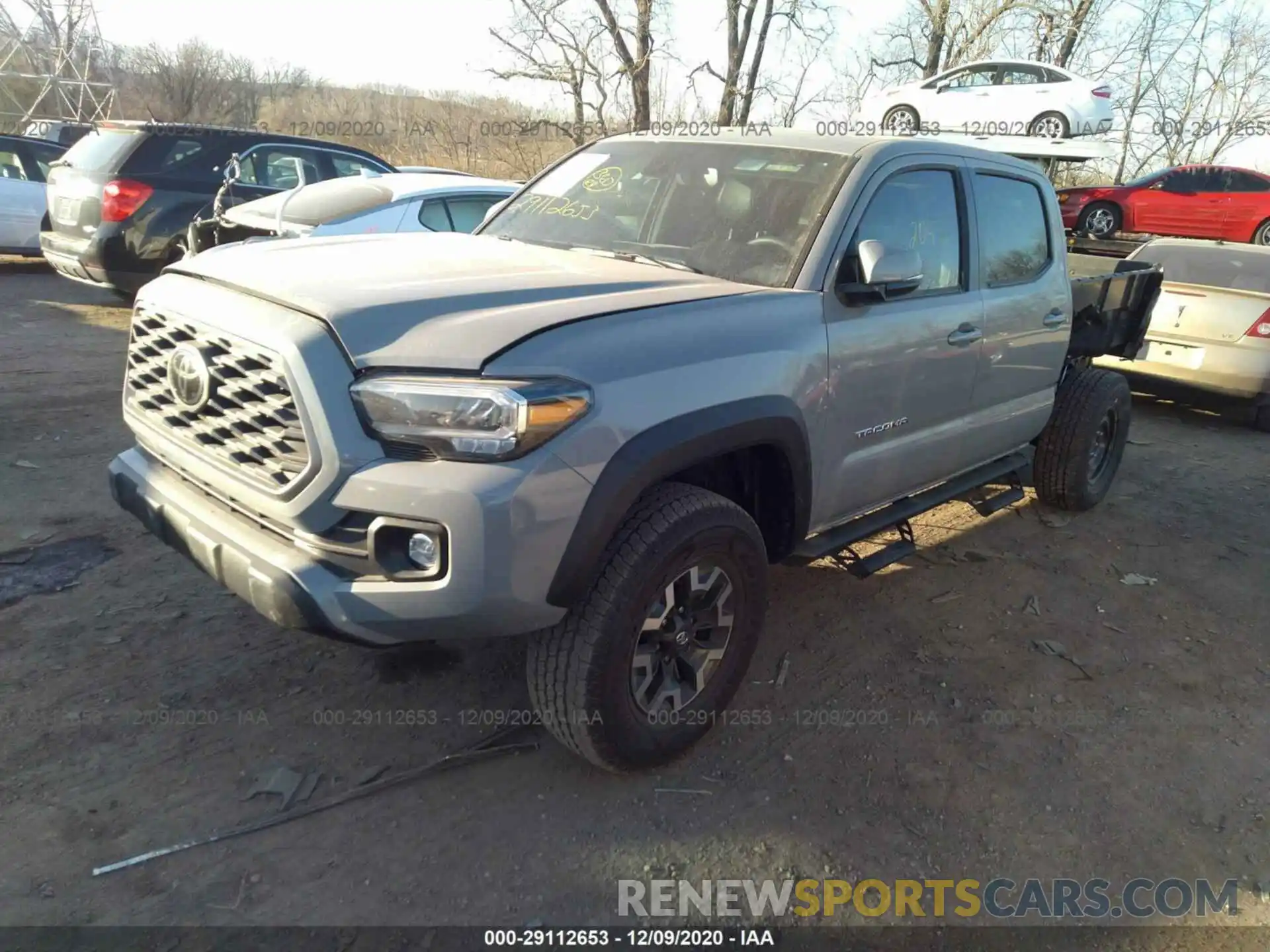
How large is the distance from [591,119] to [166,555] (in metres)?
19.6

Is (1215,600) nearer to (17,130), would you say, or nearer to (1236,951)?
(1236,951)

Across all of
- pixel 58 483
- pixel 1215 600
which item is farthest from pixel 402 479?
pixel 1215 600

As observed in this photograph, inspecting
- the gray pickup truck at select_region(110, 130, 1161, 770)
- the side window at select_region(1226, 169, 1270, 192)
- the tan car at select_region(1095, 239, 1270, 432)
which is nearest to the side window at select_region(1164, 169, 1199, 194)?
the side window at select_region(1226, 169, 1270, 192)

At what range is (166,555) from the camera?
12.8ft

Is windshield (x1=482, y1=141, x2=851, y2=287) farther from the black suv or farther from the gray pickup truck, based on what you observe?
the black suv

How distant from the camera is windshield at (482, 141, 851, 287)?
3.23 meters

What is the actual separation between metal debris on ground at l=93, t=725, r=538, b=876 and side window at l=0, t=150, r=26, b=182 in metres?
11.5

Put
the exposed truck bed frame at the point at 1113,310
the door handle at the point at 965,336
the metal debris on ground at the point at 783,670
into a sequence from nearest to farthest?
the metal debris on ground at the point at 783,670 < the door handle at the point at 965,336 < the exposed truck bed frame at the point at 1113,310

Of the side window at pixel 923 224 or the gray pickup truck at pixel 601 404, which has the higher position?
the side window at pixel 923 224

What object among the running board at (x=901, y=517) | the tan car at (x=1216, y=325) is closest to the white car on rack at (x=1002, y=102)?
the tan car at (x=1216, y=325)

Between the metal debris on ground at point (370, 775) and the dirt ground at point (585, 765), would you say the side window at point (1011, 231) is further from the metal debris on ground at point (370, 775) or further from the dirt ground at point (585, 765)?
the metal debris on ground at point (370, 775)

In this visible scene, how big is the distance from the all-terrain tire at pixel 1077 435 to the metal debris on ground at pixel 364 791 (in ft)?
12.1

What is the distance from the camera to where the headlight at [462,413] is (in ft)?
7.11

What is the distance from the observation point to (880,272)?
9.78 feet
